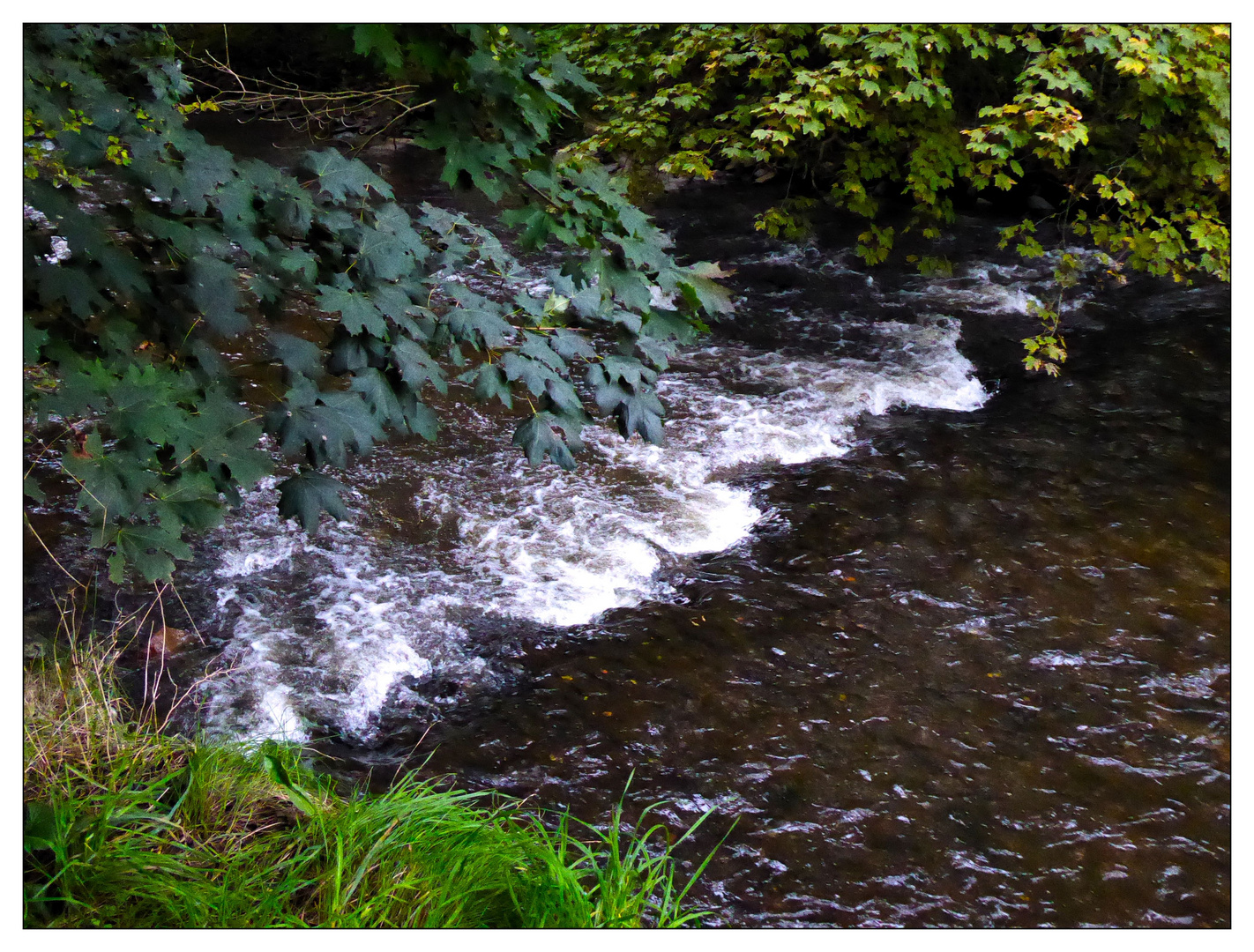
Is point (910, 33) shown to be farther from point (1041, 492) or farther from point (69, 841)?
point (69, 841)

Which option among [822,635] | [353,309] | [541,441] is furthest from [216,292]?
[822,635]

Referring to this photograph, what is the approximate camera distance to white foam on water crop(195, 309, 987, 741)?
3277 mm

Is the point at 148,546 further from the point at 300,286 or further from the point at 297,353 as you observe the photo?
the point at 300,286

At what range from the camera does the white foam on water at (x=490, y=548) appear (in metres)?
3.28

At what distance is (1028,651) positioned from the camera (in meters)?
3.49

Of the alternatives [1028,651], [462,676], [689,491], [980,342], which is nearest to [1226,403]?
[980,342]

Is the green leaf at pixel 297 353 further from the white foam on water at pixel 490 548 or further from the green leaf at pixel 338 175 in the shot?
the white foam on water at pixel 490 548

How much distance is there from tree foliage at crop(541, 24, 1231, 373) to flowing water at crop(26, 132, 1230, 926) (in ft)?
3.00

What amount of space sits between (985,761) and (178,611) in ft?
10.2

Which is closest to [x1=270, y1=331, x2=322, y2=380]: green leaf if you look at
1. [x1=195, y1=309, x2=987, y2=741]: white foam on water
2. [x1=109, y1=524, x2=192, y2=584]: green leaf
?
[x1=109, y1=524, x2=192, y2=584]: green leaf

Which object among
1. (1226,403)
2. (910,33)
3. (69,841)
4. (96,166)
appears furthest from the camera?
(1226,403)

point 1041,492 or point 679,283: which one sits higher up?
point 679,283

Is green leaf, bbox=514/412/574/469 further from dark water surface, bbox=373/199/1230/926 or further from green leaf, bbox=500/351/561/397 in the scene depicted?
dark water surface, bbox=373/199/1230/926

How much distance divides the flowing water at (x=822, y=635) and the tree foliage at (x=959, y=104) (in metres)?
0.91
